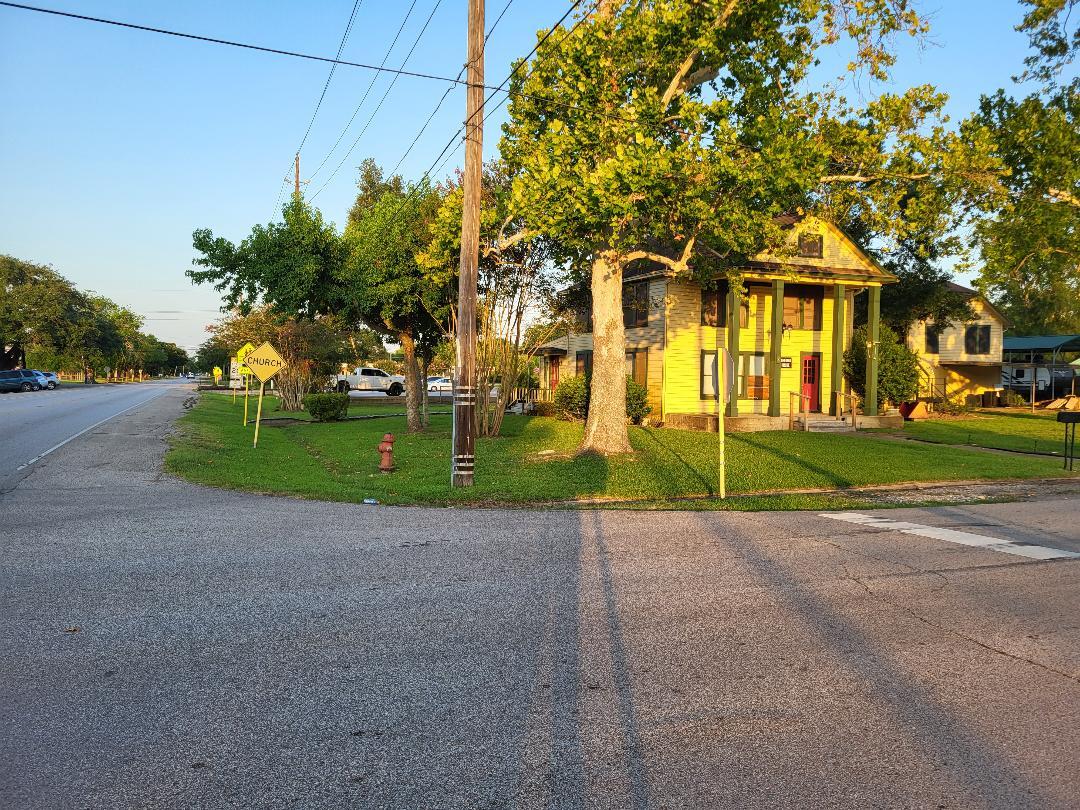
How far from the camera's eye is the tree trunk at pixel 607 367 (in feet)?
60.6

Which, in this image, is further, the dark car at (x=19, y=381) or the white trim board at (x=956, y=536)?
the dark car at (x=19, y=381)

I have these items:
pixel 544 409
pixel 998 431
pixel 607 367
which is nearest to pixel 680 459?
pixel 607 367

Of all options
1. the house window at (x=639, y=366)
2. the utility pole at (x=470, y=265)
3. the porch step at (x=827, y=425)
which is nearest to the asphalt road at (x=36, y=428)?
the utility pole at (x=470, y=265)

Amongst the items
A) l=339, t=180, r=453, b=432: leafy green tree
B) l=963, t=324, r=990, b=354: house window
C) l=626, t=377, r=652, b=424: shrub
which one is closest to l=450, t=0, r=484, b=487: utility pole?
l=339, t=180, r=453, b=432: leafy green tree

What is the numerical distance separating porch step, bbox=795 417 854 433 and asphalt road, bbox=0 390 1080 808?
60.6 feet

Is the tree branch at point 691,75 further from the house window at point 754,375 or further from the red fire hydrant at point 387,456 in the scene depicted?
the house window at point 754,375

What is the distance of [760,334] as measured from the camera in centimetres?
2978

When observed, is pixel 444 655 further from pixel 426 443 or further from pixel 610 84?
pixel 426 443

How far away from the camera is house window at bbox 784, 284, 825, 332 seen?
99.5 ft

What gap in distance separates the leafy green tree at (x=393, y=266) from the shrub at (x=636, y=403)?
669 cm

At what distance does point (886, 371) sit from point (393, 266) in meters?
20.0

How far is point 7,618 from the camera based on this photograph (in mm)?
5781

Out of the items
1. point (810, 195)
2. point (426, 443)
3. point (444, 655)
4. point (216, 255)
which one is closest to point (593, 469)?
point (426, 443)

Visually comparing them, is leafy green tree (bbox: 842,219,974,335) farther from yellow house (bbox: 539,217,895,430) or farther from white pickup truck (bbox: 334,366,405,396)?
white pickup truck (bbox: 334,366,405,396)
